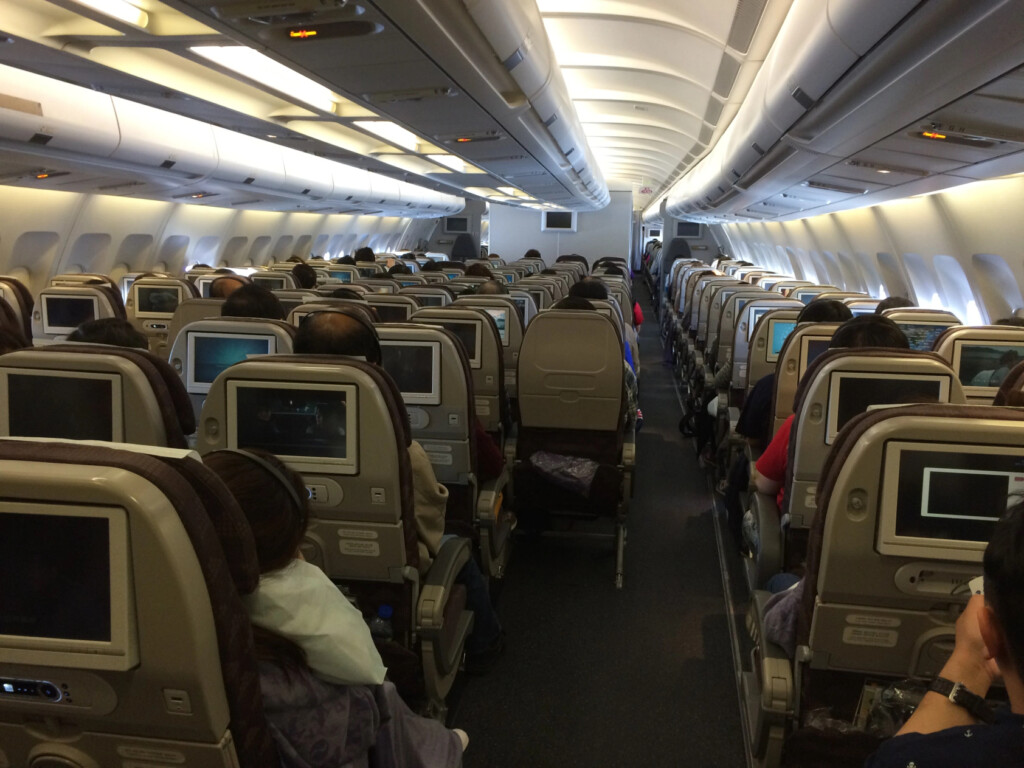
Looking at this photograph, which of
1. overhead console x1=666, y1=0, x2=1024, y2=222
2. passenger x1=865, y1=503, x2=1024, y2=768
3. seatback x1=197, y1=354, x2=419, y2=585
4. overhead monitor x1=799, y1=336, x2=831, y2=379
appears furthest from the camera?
overhead monitor x1=799, y1=336, x2=831, y2=379

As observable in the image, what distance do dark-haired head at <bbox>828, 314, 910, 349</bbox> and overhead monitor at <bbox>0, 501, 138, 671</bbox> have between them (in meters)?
3.21

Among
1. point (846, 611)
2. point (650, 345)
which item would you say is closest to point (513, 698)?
point (846, 611)

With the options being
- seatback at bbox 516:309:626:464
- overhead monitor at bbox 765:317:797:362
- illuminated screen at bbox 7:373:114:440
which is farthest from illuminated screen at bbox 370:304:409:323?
illuminated screen at bbox 7:373:114:440

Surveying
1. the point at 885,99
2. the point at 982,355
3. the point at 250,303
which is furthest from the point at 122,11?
the point at 982,355

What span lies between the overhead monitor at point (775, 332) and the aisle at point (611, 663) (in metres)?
1.37

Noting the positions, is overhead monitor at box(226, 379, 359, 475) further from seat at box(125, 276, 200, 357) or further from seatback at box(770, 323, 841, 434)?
seat at box(125, 276, 200, 357)

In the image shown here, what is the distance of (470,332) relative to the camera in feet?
16.1

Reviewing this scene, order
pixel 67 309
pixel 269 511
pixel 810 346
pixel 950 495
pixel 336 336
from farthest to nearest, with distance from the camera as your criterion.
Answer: pixel 67 309 < pixel 810 346 < pixel 336 336 < pixel 950 495 < pixel 269 511

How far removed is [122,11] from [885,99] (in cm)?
363

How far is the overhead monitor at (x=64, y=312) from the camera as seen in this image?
23.6 ft

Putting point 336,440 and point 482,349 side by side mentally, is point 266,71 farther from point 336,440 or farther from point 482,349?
point 336,440

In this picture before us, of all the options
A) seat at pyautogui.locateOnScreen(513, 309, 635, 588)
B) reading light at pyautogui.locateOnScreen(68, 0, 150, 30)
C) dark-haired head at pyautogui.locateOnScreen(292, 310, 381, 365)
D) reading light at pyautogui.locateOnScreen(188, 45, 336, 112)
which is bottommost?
seat at pyautogui.locateOnScreen(513, 309, 635, 588)

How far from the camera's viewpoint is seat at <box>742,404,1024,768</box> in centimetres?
189

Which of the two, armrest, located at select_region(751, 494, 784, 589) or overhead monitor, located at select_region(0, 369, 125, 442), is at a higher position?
overhead monitor, located at select_region(0, 369, 125, 442)
